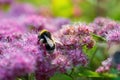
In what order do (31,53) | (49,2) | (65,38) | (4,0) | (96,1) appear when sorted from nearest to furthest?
(31,53) < (65,38) < (96,1) < (4,0) < (49,2)

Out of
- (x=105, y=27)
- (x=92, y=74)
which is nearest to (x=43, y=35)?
(x=92, y=74)

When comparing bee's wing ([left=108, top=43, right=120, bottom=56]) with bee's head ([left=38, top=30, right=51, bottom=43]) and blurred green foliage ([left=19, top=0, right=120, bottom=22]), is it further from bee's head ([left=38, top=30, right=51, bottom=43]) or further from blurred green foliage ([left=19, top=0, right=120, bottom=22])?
blurred green foliage ([left=19, top=0, right=120, bottom=22])

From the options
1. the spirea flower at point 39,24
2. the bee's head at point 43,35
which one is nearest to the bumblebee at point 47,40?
the bee's head at point 43,35

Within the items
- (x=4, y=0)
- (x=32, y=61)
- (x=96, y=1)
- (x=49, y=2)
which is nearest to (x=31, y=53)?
(x=32, y=61)

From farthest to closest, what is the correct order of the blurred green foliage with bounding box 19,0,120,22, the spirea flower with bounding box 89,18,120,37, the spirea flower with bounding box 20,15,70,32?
the blurred green foliage with bounding box 19,0,120,22 → the spirea flower with bounding box 20,15,70,32 → the spirea flower with bounding box 89,18,120,37

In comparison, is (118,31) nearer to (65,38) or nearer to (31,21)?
(65,38)

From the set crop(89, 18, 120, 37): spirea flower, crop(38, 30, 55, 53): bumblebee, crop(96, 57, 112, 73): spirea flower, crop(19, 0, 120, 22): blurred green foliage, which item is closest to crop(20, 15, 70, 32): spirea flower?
crop(89, 18, 120, 37): spirea flower

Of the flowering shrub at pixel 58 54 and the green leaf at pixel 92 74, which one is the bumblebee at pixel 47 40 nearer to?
the flowering shrub at pixel 58 54

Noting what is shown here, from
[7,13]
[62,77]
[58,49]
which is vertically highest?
[7,13]

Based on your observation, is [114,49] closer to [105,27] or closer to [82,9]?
[105,27]
